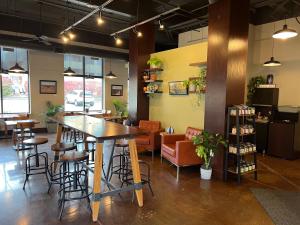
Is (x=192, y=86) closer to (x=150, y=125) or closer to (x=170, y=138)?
(x=170, y=138)

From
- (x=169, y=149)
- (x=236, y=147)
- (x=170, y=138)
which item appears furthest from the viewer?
(x=170, y=138)

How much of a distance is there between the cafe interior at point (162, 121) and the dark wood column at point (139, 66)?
3cm

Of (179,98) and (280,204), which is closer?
(280,204)

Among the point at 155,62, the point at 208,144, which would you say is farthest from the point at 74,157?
the point at 155,62

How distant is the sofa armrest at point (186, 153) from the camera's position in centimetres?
426

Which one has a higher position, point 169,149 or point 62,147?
point 62,147

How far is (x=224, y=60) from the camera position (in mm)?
4008

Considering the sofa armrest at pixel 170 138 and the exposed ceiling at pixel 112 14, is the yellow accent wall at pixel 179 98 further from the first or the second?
the exposed ceiling at pixel 112 14

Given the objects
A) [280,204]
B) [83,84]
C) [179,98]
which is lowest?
[280,204]

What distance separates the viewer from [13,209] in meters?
2.97

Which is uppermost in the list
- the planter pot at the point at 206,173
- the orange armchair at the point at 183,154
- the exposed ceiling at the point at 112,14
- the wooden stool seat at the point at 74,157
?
the exposed ceiling at the point at 112,14

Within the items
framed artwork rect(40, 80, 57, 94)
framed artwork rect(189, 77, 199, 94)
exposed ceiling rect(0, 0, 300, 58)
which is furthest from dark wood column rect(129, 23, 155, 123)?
framed artwork rect(40, 80, 57, 94)

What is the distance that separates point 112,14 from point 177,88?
10.3 ft

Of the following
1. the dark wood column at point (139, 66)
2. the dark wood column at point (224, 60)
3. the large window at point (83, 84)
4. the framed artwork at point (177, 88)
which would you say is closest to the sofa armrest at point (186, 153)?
the dark wood column at point (224, 60)
